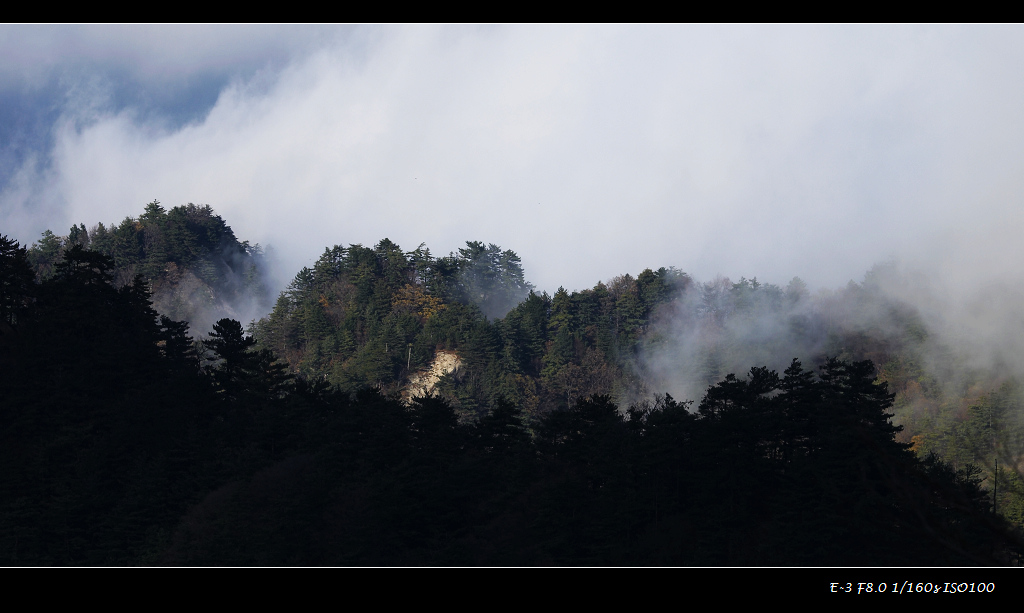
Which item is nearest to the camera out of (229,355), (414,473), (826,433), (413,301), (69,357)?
(826,433)

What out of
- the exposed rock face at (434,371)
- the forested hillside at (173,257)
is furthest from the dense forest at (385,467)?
the forested hillside at (173,257)

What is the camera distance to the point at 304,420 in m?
38.8

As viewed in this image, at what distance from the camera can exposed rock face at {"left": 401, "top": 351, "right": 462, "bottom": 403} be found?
89000mm

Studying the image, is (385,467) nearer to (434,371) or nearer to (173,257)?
(434,371)

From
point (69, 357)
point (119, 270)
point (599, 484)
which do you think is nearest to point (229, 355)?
point (69, 357)

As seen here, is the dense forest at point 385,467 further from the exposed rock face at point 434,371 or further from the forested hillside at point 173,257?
the forested hillside at point 173,257

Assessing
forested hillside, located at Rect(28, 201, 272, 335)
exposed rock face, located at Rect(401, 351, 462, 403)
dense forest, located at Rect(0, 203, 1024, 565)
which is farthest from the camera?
forested hillside, located at Rect(28, 201, 272, 335)

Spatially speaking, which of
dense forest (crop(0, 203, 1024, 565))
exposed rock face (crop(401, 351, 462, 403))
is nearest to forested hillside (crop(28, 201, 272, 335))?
exposed rock face (crop(401, 351, 462, 403))

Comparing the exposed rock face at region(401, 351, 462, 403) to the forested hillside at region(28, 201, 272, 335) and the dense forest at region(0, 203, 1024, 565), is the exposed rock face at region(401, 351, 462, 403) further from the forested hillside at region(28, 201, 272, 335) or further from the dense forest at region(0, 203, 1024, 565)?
the dense forest at region(0, 203, 1024, 565)

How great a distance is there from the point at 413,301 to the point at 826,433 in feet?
236

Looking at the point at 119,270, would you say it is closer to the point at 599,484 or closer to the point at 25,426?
the point at 25,426

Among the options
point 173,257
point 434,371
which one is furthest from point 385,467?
point 173,257

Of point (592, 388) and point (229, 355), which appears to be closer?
point (229, 355)

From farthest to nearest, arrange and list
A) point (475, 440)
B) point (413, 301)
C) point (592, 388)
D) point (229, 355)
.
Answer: point (413, 301), point (592, 388), point (229, 355), point (475, 440)
